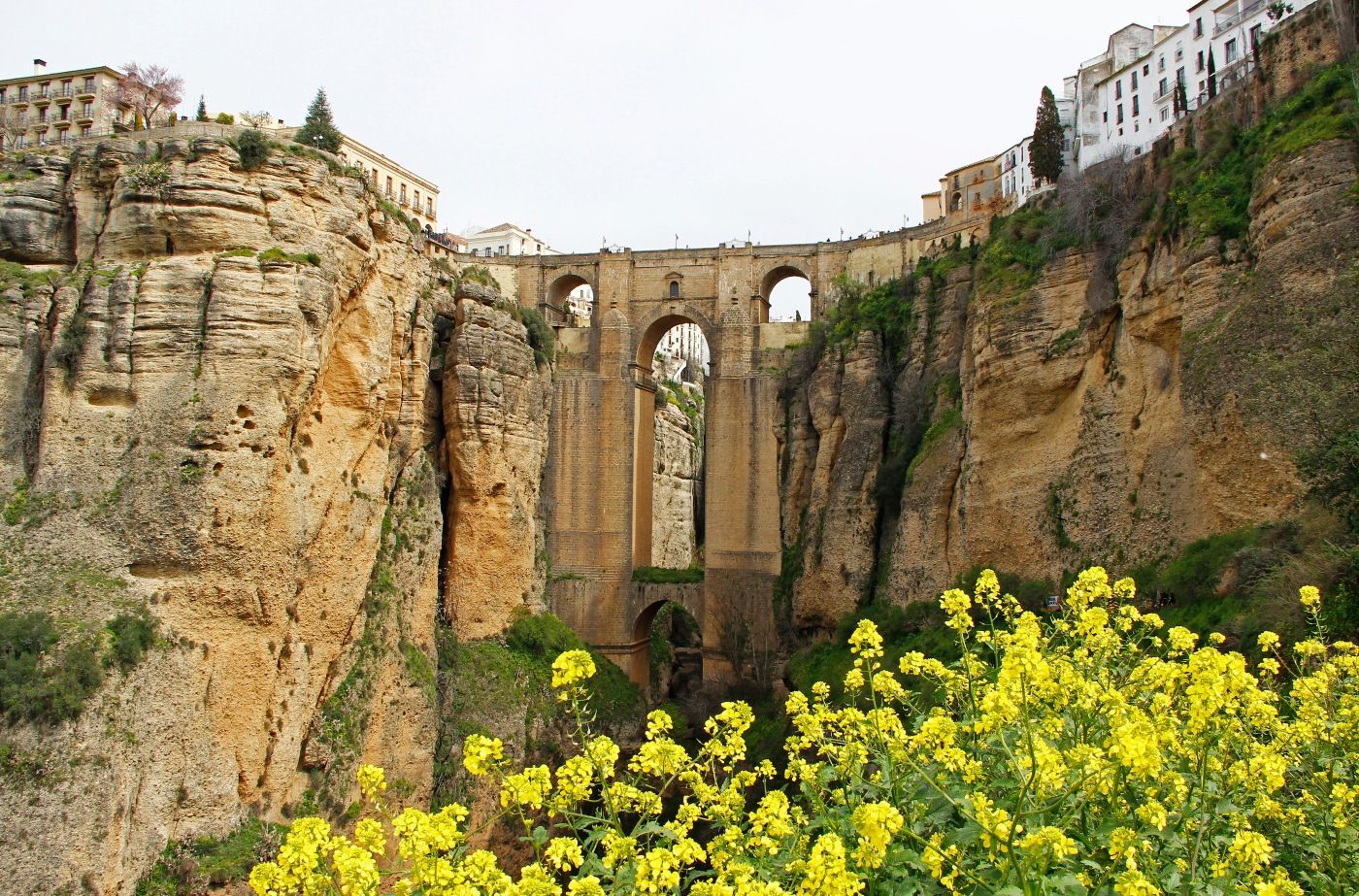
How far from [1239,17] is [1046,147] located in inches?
299

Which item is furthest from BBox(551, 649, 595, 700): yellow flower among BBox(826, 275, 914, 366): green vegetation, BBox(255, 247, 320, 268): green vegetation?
BBox(826, 275, 914, 366): green vegetation

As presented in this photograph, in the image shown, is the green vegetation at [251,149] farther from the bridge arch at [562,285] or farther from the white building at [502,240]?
the white building at [502,240]

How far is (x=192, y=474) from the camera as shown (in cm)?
1438

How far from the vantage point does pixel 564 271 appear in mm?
Answer: 35344

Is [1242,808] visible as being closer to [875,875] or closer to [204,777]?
[875,875]

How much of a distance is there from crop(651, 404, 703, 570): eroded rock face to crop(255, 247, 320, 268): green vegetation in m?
24.1

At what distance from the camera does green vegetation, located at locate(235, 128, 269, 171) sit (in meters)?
16.0

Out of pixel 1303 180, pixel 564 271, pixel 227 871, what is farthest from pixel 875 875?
pixel 564 271

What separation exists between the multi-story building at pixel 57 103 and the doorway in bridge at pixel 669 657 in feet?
89.6

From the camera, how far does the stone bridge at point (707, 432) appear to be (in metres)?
31.0

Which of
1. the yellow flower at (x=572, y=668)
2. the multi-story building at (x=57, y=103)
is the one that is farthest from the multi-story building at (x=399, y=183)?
the yellow flower at (x=572, y=668)

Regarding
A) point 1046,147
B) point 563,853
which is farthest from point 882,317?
point 563,853

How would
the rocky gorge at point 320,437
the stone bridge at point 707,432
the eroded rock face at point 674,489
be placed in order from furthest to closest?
the eroded rock face at point 674,489 → the stone bridge at point 707,432 → the rocky gorge at point 320,437

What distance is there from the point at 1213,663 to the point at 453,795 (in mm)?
18430
